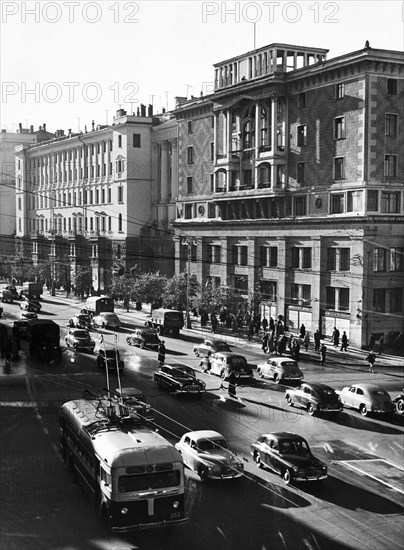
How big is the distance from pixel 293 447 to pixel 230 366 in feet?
42.2

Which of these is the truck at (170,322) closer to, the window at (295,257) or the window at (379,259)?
the window at (295,257)

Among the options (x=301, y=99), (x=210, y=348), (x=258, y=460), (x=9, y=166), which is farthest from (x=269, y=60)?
(x=9, y=166)

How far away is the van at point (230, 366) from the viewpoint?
34.3 m

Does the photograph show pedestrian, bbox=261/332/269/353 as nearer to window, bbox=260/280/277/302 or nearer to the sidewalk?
the sidewalk

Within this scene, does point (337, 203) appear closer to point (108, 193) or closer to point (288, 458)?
point (288, 458)

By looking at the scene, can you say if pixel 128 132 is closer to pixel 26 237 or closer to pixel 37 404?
pixel 26 237

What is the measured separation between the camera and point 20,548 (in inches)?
621

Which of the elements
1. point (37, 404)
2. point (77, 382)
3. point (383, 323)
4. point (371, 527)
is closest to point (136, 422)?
point (371, 527)

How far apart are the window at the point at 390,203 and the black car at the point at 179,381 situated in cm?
2132

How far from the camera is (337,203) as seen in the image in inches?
1975

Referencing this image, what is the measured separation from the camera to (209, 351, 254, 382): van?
1352 inches

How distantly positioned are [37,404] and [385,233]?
2764 cm

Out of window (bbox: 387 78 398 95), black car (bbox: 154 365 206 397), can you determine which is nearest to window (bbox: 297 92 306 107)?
window (bbox: 387 78 398 95)

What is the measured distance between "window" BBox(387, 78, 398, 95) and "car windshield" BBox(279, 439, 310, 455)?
105ft
